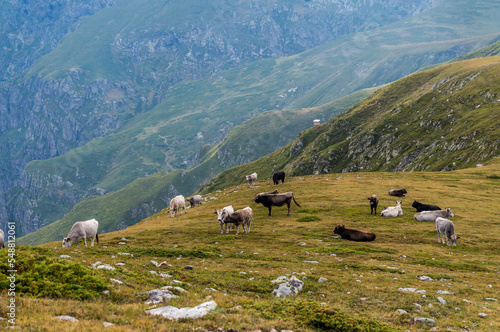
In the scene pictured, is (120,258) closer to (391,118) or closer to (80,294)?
(80,294)

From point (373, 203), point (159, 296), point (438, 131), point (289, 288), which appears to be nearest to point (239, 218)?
point (289, 288)

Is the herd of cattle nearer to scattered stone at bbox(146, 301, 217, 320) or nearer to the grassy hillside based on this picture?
the grassy hillside

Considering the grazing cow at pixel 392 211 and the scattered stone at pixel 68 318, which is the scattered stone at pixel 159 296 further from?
the grazing cow at pixel 392 211

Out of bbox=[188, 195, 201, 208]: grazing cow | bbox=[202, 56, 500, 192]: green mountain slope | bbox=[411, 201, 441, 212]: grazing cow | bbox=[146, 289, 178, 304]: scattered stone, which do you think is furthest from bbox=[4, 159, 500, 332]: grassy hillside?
bbox=[202, 56, 500, 192]: green mountain slope

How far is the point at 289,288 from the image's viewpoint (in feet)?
58.3

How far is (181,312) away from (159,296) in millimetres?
2215

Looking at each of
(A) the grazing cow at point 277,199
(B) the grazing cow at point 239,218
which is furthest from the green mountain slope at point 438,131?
(B) the grazing cow at point 239,218

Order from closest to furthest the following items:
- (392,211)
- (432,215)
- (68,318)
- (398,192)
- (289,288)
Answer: (68,318)
(289,288)
(432,215)
(392,211)
(398,192)

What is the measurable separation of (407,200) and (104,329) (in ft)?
163

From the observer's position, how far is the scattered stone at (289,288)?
17.4 metres

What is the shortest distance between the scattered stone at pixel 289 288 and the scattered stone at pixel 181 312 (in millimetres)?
5191

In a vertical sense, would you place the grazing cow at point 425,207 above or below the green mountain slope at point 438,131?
below

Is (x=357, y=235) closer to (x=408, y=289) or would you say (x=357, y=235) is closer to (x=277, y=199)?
(x=277, y=199)

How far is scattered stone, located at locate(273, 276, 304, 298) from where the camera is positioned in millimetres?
17408
